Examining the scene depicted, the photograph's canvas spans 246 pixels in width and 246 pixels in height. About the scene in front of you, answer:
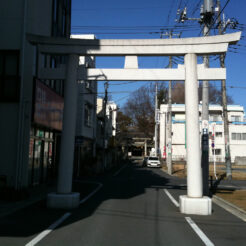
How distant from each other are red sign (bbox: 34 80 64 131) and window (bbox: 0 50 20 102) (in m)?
0.90

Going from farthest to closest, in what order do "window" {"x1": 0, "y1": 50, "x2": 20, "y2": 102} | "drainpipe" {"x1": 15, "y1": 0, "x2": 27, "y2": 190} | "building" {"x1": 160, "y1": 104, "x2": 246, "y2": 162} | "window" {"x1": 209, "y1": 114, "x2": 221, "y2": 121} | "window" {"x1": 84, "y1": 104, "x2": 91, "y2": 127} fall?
"window" {"x1": 209, "y1": 114, "x2": 221, "y2": 121}
"building" {"x1": 160, "y1": 104, "x2": 246, "y2": 162}
"window" {"x1": 84, "y1": 104, "x2": 91, "y2": 127}
"window" {"x1": 0, "y1": 50, "x2": 20, "y2": 102}
"drainpipe" {"x1": 15, "y1": 0, "x2": 27, "y2": 190}

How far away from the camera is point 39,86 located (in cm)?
1400

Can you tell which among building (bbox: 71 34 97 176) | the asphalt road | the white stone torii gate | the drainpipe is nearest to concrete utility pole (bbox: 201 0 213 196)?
the asphalt road

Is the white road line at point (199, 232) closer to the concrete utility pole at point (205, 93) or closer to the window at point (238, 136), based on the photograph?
the concrete utility pole at point (205, 93)

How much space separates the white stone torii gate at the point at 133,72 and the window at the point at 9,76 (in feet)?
8.74

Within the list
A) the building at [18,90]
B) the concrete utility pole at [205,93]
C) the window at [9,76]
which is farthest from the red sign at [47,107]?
the concrete utility pole at [205,93]

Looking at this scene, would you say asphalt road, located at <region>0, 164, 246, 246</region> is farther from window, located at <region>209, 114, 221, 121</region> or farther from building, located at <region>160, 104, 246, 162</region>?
window, located at <region>209, 114, 221, 121</region>

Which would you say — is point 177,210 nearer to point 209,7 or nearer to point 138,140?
point 209,7

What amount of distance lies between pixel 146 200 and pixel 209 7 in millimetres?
10463

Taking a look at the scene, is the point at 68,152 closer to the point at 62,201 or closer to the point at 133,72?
the point at 62,201

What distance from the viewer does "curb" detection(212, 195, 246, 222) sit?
10109 millimetres

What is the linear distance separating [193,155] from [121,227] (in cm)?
360

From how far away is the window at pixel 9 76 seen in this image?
43.2 ft

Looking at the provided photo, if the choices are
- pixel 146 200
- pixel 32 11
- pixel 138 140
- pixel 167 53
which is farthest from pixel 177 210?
pixel 138 140
